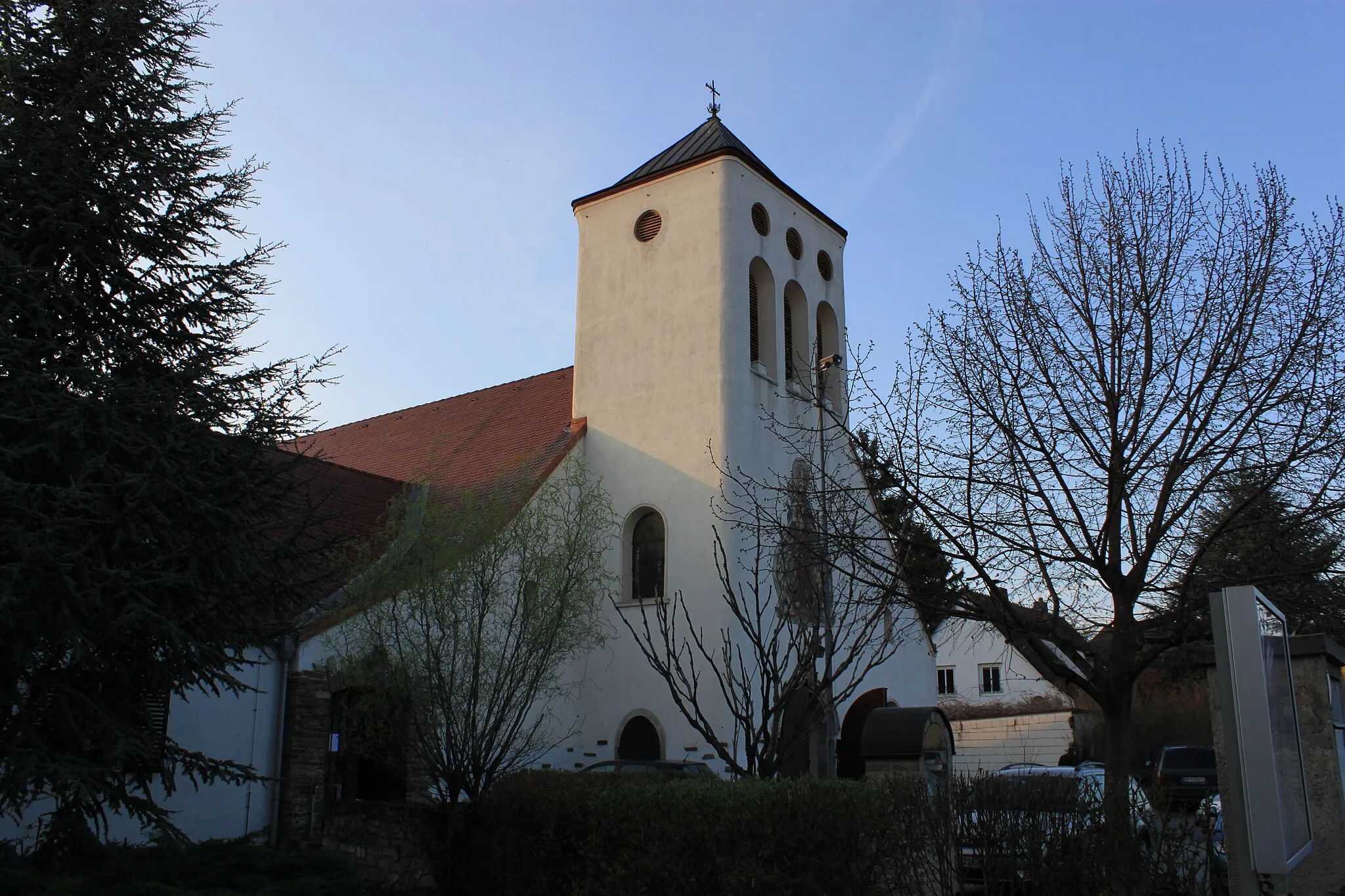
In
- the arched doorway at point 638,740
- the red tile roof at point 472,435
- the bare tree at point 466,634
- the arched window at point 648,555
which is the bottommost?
the arched doorway at point 638,740

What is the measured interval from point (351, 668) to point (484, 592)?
1.96 m

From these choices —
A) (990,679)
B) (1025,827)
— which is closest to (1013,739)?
(990,679)

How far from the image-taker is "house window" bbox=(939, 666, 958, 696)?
4206 cm

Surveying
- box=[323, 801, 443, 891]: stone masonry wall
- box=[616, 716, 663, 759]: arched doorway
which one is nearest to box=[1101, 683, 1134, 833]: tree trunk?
box=[323, 801, 443, 891]: stone masonry wall

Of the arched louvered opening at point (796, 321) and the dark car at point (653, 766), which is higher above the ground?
the arched louvered opening at point (796, 321)

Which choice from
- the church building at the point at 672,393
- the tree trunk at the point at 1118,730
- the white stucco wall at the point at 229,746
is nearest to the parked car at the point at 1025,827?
the tree trunk at the point at 1118,730

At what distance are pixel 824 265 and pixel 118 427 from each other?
16498 mm

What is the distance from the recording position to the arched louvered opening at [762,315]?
2105cm

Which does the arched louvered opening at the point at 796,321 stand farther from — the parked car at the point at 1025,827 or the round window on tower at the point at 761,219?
the parked car at the point at 1025,827

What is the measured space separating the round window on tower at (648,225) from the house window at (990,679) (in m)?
25.0

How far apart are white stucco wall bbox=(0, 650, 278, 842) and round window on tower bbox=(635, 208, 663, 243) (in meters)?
11.0

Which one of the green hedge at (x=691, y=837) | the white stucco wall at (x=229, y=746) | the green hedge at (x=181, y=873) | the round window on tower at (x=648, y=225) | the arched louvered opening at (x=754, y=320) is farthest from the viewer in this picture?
the round window on tower at (x=648, y=225)

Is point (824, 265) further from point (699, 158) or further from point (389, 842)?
point (389, 842)

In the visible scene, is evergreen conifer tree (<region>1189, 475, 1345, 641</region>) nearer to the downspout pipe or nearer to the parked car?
the parked car
